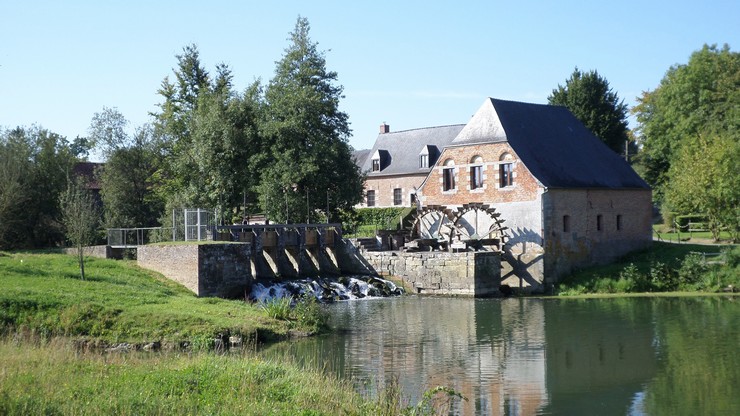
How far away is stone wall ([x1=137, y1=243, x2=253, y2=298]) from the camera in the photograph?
24547 millimetres

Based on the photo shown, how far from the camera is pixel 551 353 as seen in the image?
17.2 metres

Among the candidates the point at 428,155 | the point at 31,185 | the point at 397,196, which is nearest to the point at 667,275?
the point at 428,155

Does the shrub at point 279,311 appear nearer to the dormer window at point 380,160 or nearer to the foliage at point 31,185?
the foliage at point 31,185

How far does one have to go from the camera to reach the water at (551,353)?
13.1 meters

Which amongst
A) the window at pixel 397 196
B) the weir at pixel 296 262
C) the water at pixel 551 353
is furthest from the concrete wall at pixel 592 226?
the window at pixel 397 196

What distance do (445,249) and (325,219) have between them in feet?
19.9

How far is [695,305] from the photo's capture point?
79.6ft

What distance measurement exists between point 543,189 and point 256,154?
1210 cm

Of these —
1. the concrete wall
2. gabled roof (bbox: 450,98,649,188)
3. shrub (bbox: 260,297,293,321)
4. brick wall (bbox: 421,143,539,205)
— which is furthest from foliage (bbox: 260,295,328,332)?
gabled roof (bbox: 450,98,649,188)

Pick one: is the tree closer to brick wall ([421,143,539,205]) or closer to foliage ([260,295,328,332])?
brick wall ([421,143,539,205])

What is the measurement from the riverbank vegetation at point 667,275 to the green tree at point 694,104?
1210 cm

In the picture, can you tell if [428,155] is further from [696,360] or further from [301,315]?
[696,360]

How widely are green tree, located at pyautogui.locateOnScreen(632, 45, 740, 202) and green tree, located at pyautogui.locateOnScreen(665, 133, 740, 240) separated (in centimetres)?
443

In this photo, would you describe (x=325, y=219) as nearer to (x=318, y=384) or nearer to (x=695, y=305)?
(x=695, y=305)
